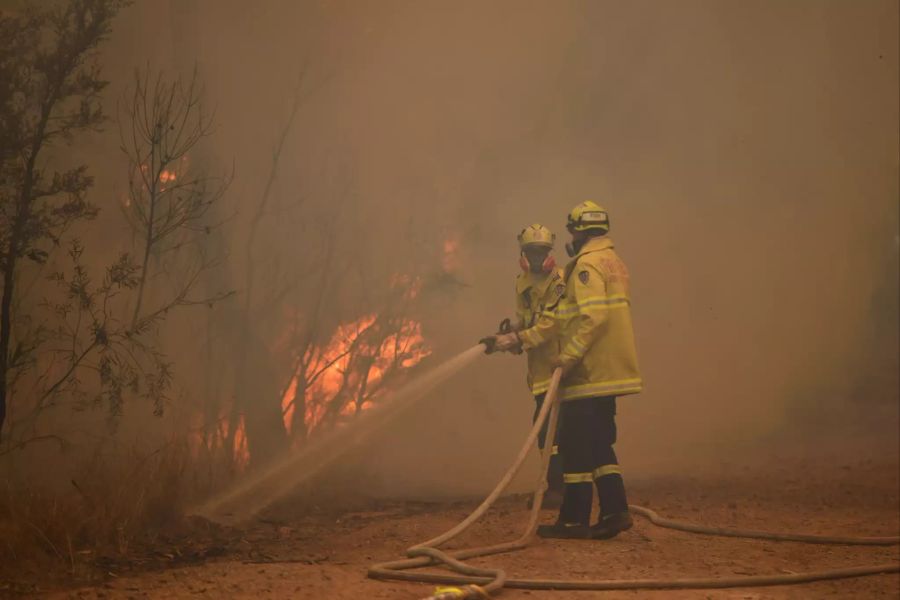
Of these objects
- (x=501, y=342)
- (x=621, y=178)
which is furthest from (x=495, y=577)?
(x=621, y=178)

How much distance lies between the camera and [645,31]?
A: 49.1ft

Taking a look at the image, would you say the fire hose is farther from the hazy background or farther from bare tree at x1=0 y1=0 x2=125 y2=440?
the hazy background

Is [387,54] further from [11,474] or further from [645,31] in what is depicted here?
[11,474]

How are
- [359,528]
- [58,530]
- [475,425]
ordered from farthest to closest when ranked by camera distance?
[475,425]
[359,528]
[58,530]

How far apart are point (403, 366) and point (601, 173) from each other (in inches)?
224

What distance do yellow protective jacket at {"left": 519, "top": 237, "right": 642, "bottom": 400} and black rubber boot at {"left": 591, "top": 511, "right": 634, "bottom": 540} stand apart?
2.58 ft

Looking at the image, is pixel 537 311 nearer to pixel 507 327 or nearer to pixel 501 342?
pixel 507 327

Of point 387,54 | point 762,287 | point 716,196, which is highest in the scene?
point 387,54

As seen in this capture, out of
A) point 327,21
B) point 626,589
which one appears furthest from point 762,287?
point 626,589

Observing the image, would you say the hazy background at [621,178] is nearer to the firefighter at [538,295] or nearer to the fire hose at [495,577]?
the firefighter at [538,295]

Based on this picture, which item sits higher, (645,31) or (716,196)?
(645,31)

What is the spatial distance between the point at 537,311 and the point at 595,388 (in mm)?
1395

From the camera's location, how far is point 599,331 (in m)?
5.56

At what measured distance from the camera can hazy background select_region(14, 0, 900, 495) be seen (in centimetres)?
1045
